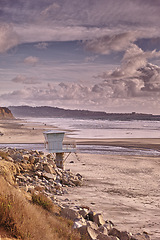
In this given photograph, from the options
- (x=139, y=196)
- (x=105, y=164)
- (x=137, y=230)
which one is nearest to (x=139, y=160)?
(x=105, y=164)

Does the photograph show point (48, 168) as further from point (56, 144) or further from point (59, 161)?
point (56, 144)

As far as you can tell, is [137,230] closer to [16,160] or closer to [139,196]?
[139,196]

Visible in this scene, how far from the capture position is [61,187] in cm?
1412

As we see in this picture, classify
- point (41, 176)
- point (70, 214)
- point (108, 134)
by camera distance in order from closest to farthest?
point (70, 214), point (41, 176), point (108, 134)

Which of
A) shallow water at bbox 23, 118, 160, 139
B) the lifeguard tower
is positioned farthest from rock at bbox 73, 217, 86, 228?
shallow water at bbox 23, 118, 160, 139

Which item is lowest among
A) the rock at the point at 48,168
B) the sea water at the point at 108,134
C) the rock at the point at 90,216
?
the rock at the point at 90,216

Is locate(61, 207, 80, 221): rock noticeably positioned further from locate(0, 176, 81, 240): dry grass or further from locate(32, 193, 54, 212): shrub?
locate(0, 176, 81, 240): dry grass

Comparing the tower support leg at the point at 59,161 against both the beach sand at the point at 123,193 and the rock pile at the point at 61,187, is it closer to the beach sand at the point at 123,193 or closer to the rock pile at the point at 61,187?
the rock pile at the point at 61,187

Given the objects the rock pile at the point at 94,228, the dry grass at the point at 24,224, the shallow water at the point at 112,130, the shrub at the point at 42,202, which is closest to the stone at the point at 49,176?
the shrub at the point at 42,202

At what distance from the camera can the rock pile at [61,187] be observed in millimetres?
7516

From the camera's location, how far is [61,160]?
62.3ft

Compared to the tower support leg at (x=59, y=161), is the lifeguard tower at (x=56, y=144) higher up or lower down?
higher up

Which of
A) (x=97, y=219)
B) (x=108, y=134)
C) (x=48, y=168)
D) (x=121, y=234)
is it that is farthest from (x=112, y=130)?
(x=121, y=234)

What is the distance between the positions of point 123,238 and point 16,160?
9353mm
